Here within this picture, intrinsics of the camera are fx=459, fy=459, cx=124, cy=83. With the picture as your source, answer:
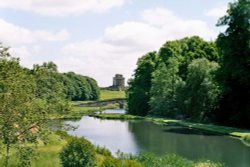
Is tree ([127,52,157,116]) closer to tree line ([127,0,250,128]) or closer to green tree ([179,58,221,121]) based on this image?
tree line ([127,0,250,128])

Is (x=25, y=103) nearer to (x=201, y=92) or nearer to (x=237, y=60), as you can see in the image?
(x=237, y=60)

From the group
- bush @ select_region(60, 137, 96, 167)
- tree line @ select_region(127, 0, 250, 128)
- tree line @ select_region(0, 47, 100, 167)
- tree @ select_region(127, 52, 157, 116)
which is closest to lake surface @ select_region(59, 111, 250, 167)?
tree line @ select_region(127, 0, 250, 128)

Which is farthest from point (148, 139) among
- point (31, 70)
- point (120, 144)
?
point (31, 70)

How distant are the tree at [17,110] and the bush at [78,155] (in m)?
2.21

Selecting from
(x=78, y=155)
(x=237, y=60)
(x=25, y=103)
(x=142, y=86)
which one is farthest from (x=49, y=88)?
(x=142, y=86)

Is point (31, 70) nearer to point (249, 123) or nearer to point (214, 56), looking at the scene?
point (249, 123)

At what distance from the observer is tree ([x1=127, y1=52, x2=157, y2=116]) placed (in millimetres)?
98500

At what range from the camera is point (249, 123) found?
56.6 meters

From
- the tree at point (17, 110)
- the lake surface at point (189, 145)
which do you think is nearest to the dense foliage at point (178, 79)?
the lake surface at point (189, 145)

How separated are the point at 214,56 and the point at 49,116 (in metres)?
74.1

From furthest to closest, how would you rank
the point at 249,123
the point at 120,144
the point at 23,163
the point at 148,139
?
1. the point at 249,123
2. the point at 148,139
3. the point at 120,144
4. the point at 23,163

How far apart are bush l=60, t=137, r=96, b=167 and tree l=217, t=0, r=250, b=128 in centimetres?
3638

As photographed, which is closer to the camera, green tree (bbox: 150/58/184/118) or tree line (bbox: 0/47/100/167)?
tree line (bbox: 0/47/100/167)

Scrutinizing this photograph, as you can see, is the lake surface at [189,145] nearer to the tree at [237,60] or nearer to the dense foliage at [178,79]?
the tree at [237,60]
